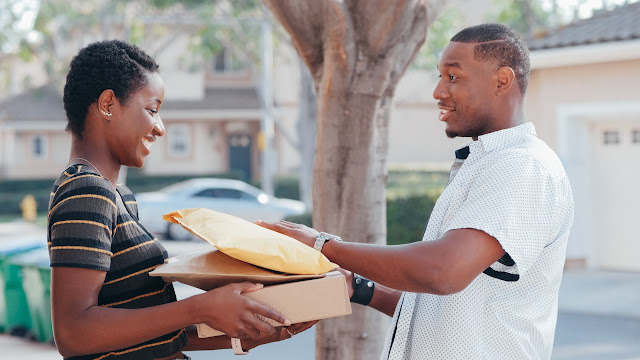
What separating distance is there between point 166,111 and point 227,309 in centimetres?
3153

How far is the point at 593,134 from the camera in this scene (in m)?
13.8

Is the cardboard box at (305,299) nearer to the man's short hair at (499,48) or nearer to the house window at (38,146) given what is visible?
the man's short hair at (499,48)

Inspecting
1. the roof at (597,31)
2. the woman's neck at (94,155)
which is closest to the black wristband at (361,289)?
the woman's neck at (94,155)

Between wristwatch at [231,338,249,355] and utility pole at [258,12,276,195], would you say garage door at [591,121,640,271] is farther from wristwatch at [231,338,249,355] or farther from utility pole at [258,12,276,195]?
wristwatch at [231,338,249,355]

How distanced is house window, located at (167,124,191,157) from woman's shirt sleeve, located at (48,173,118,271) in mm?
32930

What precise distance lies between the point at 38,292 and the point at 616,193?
9322mm

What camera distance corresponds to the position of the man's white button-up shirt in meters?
2.34

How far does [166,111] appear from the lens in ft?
109

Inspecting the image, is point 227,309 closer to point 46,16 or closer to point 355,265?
point 355,265

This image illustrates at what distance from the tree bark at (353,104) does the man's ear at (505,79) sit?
1.80 m

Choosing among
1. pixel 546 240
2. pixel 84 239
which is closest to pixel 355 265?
pixel 546 240

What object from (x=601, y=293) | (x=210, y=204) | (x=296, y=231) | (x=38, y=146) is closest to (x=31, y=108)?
(x=38, y=146)

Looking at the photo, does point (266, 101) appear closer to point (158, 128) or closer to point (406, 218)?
point (406, 218)

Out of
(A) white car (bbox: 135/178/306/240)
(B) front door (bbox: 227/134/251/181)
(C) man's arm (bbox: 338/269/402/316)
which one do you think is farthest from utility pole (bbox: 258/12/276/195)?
(C) man's arm (bbox: 338/269/402/316)
